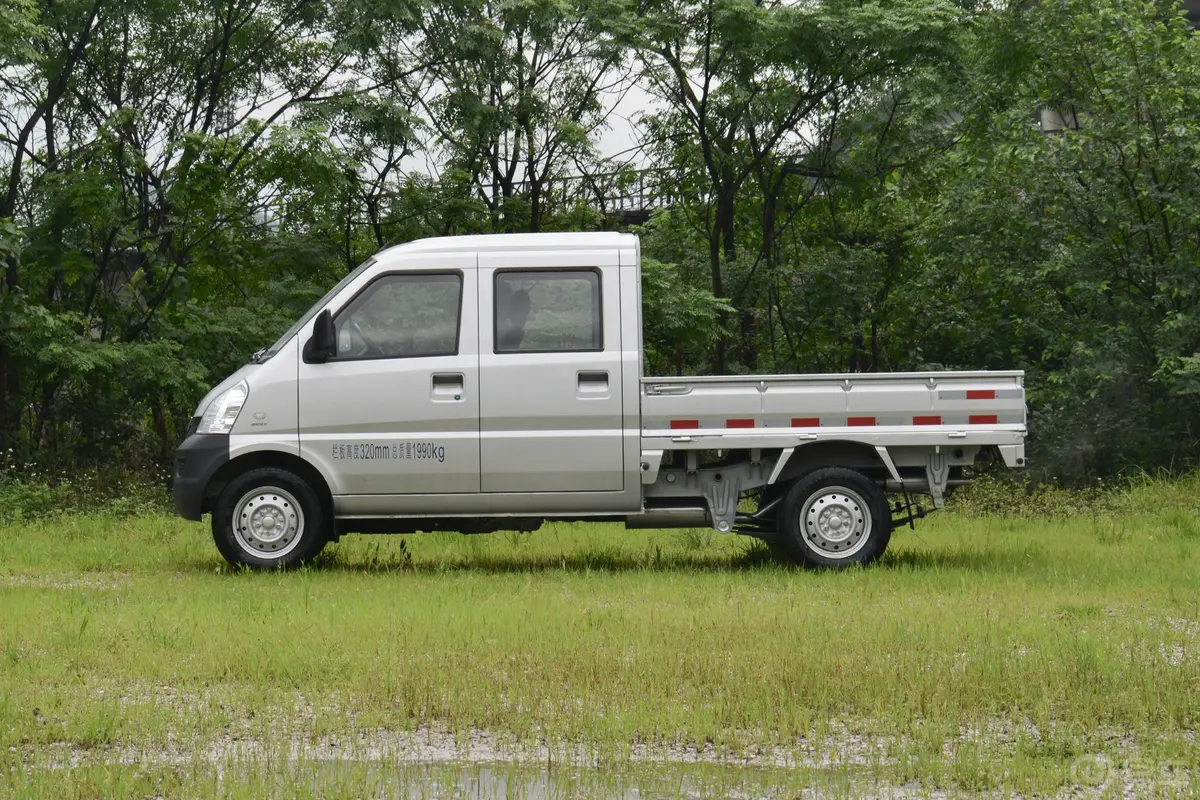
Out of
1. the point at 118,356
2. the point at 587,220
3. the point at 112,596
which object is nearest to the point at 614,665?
the point at 112,596

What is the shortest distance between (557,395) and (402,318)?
1.29m

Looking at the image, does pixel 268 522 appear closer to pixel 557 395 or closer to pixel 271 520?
pixel 271 520

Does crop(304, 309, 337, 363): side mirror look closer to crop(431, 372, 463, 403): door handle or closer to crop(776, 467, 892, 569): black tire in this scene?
crop(431, 372, 463, 403): door handle

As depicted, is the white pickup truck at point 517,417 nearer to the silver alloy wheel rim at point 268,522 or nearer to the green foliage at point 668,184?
the silver alloy wheel rim at point 268,522

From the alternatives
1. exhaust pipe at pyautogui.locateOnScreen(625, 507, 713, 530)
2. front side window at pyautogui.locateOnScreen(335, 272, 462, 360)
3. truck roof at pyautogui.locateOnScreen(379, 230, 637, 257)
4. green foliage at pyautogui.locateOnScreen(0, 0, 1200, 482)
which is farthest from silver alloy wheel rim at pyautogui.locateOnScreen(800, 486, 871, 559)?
green foliage at pyautogui.locateOnScreen(0, 0, 1200, 482)

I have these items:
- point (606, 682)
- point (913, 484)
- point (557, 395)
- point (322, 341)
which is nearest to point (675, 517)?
point (557, 395)

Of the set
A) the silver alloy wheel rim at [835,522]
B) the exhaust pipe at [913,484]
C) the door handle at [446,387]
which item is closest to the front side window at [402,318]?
the door handle at [446,387]

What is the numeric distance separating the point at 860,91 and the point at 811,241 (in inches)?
112

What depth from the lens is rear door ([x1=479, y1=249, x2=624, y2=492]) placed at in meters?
11.0

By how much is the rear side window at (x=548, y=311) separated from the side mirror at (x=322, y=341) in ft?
3.90

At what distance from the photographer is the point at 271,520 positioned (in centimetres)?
1112

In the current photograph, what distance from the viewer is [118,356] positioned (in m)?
16.6

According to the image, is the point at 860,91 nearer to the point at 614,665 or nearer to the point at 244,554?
the point at 244,554

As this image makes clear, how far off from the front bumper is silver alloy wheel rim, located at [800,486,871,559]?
4.30 meters
